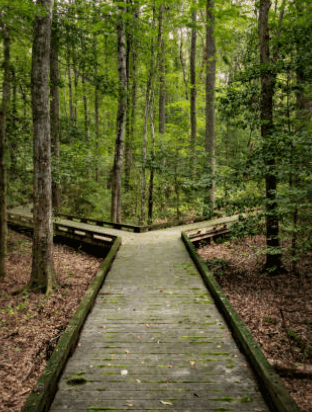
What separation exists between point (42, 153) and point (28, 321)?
161 inches

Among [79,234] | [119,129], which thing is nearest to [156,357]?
[79,234]

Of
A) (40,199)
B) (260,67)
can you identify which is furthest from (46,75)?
(260,67)

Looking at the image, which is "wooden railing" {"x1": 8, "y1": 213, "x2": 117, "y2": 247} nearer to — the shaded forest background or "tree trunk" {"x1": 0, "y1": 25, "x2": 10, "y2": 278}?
the shaded forest background

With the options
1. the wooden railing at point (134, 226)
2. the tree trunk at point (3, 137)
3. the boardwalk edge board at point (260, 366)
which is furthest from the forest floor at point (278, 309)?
the tree trunk at point (3, 137)

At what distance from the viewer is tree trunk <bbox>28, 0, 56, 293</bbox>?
6.87 metres

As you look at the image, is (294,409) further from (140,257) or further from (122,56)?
(122,56)

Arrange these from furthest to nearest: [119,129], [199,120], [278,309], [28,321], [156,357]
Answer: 1. [199,120]
2. [119,129]
3. [278,309]
4. [28,321]
5. [156,357]

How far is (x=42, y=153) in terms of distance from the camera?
7.27 metres

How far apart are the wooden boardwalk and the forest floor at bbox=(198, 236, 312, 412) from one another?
2.62 ft

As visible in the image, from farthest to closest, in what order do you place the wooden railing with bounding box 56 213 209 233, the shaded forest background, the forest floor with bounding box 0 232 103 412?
the wooden railing with bounding box 56 213 209 233, the shaded forest background, the forest floor with bounding box 0 232 103 412

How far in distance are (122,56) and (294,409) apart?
1407cm

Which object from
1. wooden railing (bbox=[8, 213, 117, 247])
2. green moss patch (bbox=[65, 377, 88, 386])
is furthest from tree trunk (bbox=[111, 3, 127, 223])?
green moss patch (bbox=[65, 377, 88, 386])

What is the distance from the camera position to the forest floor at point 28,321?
477 cm

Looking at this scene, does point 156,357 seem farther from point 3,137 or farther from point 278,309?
point 3,137
